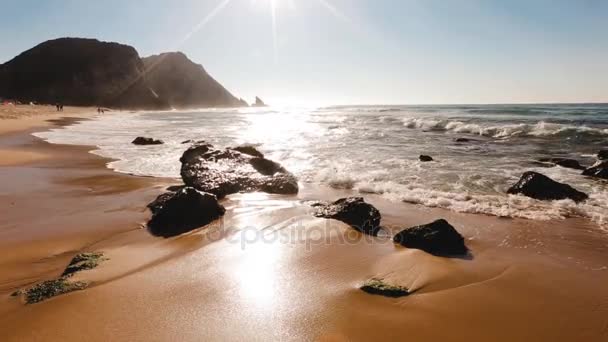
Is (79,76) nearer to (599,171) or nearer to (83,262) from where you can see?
(83,262)

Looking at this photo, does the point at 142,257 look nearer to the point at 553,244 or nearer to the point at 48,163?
the point at 553,244

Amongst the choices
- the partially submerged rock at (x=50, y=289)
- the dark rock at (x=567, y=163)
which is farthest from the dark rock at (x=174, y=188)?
the dark rock at (x=567, y=163)

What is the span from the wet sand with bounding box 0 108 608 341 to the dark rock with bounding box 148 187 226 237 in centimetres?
25

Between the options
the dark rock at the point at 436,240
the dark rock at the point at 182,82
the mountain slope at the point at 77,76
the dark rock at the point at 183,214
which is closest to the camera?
the dark rock at the point at 436,240

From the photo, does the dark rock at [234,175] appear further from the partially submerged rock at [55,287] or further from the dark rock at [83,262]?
the partially submerged rock at [55,287]

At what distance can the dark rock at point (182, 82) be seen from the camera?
15414 centimetres

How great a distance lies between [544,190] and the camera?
7.81 metres

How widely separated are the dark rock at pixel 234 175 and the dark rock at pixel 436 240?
3719 mm

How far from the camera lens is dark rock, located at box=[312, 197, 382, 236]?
5730 millimetres

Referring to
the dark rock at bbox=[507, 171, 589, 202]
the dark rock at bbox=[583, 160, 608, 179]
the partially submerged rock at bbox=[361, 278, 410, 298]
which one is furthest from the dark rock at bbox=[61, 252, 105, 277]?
the dark rock at bbox=[583, 160, 608, 179]

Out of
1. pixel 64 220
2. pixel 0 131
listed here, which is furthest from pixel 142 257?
pixel 0 131

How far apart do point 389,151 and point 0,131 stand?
24.2 meters

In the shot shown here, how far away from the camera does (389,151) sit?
15.3 meters

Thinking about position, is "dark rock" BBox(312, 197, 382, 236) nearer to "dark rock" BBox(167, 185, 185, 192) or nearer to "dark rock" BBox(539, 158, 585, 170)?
"dark rock" BBox(167, 185, 185, 192)
